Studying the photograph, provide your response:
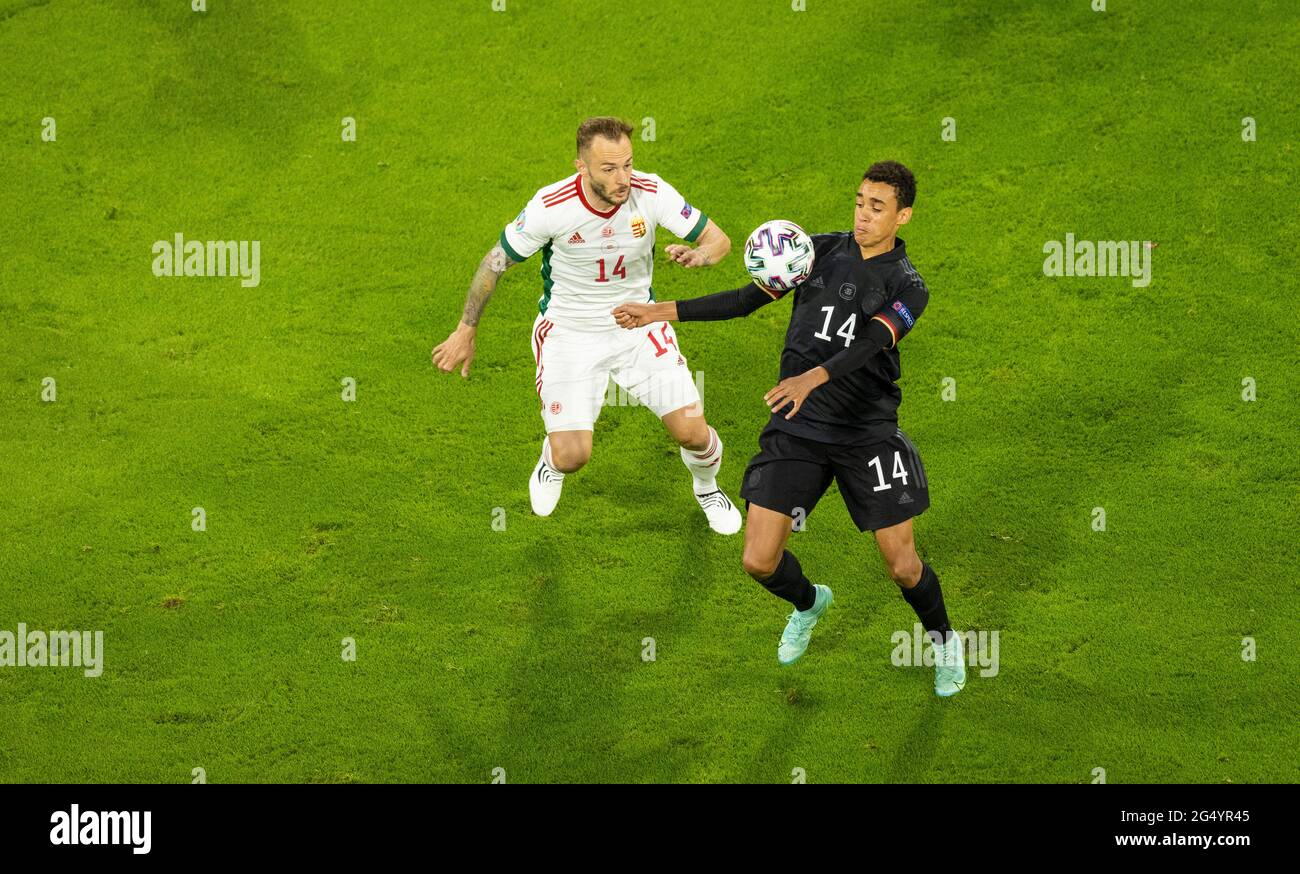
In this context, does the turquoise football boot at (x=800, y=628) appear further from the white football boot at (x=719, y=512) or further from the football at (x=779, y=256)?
the football at (x=779, y=256)

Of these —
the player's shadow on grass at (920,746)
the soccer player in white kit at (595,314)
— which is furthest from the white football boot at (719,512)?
the player's shadow on grass at (920,746)

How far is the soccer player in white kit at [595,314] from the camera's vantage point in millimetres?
8906

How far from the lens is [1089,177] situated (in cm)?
1216

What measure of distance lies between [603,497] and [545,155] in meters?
3.88

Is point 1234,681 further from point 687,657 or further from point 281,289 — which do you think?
point 281,289

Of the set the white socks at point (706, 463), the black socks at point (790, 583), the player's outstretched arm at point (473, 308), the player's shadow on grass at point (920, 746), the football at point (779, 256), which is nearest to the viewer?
the football at point (779, 256)

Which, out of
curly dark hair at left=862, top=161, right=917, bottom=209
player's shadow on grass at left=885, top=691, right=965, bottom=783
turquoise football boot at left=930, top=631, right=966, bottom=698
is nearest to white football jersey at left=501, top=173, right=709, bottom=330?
curly dark hair at left=862, top=161, right=917, bottom=209

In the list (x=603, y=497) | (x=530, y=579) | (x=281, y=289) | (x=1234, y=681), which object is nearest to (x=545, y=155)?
(x=281, y=289)

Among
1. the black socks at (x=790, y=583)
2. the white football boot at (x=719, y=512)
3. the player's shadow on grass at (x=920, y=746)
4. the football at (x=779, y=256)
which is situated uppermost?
the football at (x=779, y=256)

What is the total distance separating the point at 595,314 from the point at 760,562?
2.15 metres

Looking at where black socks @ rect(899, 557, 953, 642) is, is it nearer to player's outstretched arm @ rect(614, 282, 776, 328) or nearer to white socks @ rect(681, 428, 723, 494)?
player's outstretched arm @ rect(614, 282, 776, 328)

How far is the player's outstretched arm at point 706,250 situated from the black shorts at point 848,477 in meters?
1.11

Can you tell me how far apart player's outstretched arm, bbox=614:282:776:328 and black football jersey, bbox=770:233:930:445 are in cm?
31

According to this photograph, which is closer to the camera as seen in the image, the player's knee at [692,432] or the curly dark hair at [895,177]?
the curly dark hair at [895,177]
